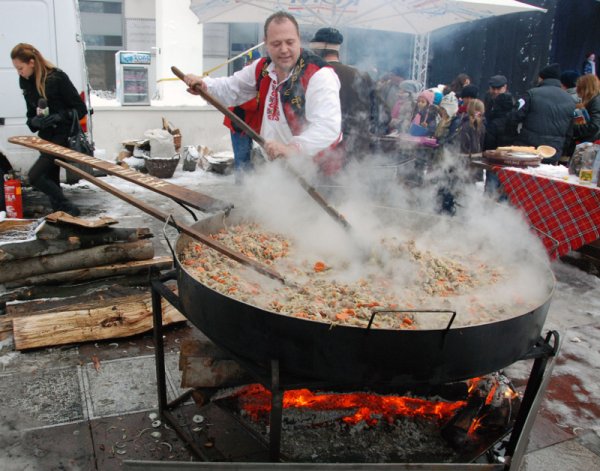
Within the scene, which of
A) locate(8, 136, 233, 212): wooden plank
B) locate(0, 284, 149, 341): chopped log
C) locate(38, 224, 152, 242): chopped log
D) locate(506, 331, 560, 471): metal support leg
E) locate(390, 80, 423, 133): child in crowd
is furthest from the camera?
locate(390, 80, 423, 133): child in crowd

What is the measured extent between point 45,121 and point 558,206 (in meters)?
6.00

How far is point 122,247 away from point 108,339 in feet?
4.00

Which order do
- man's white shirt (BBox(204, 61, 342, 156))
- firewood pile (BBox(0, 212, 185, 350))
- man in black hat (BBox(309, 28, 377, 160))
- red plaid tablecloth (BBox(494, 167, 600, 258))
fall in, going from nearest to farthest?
man's white shirt (BBox(204, 61, 342, 156)) < firewood pile (BBox(0, 212, 185, 350)) < red plaid tablecloth (BBox(494, 167, 600, 258)) < man in black hat (BBox(309, 28, 377, 160))

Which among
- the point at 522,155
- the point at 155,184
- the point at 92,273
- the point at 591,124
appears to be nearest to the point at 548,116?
the point at 591,124

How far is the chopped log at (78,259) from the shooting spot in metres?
4.39

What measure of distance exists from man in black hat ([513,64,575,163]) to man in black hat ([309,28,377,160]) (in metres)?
2.56

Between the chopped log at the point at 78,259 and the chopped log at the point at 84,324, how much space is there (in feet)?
3.07

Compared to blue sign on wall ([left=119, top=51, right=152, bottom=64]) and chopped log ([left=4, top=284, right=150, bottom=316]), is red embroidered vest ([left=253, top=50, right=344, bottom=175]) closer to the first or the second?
chopped log ([left=4, top=284, right=150, bottom=316])

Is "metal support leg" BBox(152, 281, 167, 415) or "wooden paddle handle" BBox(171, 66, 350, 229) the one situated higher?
"wooden paddle handle" BBox(171, 66, 350, 229)

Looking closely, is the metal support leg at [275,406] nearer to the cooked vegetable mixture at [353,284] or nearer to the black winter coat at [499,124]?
the cooked vegetable mixture at [353,284]

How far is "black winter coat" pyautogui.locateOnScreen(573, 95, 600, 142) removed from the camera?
23.5 feet

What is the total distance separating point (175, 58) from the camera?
35.3 ft

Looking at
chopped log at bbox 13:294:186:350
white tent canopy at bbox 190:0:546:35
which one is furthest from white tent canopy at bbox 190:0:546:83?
chopped log at bbox 13:294:186:350

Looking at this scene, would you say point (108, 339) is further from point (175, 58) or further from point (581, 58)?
point (581, 58)
